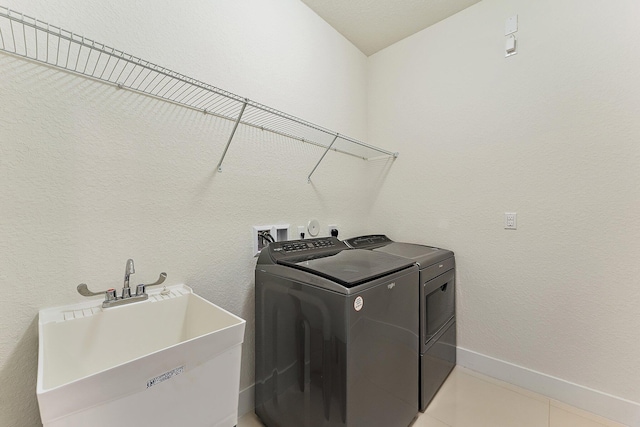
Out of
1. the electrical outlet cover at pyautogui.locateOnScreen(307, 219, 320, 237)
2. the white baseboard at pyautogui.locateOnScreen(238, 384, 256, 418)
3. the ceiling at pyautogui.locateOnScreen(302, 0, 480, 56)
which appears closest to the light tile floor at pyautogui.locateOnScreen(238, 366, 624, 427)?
the white baseboard at pyautogui.locateOnScreen(238, 384, 256, 418)

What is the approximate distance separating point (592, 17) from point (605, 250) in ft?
4.51

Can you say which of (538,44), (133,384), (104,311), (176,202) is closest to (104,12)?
(176,202)

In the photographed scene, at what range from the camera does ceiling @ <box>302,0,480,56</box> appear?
1.93 meters

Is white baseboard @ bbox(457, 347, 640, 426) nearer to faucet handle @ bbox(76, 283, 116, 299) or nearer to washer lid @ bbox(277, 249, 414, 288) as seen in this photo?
washer lid @ bbox(277, 249, 414, 288)

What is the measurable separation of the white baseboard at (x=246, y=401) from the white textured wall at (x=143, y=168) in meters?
0.05

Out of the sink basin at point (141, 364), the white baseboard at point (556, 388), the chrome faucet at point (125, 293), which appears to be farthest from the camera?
the white baseboard at point (556, 388)

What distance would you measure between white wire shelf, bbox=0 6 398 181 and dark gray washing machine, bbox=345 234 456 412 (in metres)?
1.17

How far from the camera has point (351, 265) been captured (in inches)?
52.7

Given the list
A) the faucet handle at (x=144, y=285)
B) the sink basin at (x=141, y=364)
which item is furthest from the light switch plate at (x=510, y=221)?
the faucet handle at (x=144, y=285)

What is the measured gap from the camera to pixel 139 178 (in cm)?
115

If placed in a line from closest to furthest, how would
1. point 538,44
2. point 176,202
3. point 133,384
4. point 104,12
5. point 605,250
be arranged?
point 133,384 < point 104,12 < point 176,202 < point 605,250 < point 538,44

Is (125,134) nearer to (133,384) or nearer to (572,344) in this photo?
(133,384)

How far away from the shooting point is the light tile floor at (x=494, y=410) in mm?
1449

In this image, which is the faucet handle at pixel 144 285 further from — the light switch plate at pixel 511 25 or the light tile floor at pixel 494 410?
the light switch plate at pixel 511 25
